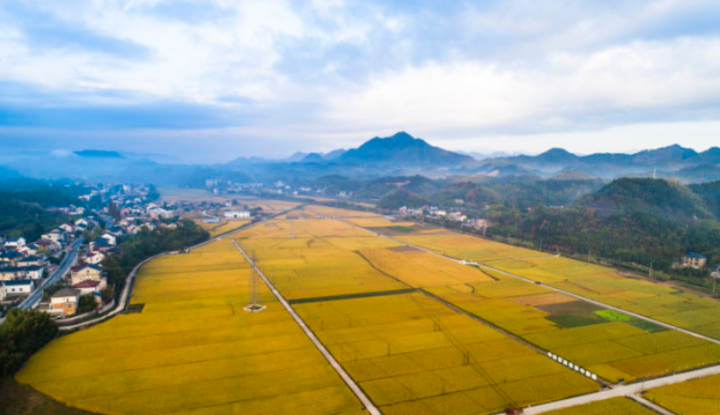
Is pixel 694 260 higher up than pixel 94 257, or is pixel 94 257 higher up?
pixel 694 260

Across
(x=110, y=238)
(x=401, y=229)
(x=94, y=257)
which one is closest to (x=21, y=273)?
(x=94, y=257)

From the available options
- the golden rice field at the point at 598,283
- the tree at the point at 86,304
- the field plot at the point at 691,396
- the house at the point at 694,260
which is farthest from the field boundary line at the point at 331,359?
the house at the point at 694,260

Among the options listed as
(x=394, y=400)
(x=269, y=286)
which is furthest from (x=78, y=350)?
(x=394, y=400)

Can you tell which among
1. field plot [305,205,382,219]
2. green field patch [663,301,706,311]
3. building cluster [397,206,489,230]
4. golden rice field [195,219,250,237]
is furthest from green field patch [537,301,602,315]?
field plot [305,205,382,219]

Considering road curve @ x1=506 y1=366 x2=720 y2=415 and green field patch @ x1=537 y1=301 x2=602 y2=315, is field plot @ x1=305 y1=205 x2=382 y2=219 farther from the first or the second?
road curve @ x1=506 y1=366 x2=720 y2=415

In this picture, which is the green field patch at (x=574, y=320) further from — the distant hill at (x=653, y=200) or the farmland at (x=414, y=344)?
the distant hill at (x=653, y=200)

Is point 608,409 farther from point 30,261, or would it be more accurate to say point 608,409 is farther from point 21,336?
point 30,261
